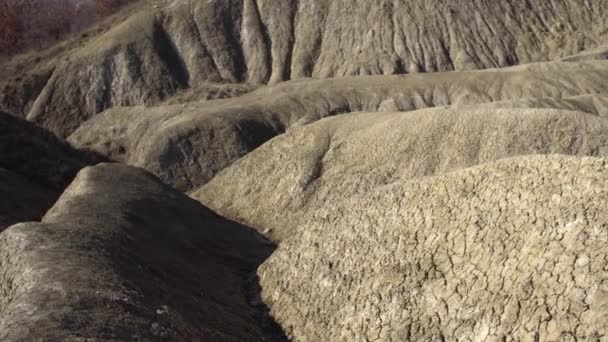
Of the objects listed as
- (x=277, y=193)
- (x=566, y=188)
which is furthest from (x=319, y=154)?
(x=566, y=188)

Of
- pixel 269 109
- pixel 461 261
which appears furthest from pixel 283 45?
pixel 461 261

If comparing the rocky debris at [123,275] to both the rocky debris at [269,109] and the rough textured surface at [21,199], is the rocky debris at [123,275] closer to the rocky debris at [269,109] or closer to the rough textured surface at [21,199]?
the rough textured surface at [21,199]

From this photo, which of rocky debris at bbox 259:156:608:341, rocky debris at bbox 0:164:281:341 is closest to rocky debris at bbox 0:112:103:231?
rocky debris at bbox 0:164:281:341

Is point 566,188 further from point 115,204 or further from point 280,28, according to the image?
point 280,28

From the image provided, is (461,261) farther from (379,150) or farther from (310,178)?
(310,178)

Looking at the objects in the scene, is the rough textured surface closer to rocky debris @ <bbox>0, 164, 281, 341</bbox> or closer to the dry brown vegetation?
rocky debris @ <bbox>0, 164, 281, 341</bbox>

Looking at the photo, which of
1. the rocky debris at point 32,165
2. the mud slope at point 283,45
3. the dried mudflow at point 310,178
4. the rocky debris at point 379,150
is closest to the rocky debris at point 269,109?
the dried mudflow at point 310,178
